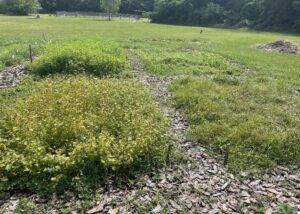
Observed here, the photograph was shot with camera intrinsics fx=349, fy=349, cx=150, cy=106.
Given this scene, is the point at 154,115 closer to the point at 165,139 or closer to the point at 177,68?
the point at 165,139

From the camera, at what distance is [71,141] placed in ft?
25.5

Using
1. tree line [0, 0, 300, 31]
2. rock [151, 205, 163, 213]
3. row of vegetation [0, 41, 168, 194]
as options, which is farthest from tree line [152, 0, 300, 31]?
rock [151, 205, 163, 213]

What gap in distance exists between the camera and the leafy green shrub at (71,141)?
22.7 ft

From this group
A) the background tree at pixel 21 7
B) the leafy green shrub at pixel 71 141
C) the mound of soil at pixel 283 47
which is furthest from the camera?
the background tree at pixel 21 7

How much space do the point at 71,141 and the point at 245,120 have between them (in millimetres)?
5607

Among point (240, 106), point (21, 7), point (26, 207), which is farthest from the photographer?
point (21, 7)

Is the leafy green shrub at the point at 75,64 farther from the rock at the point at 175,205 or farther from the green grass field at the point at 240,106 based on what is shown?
the rock at the point at 175,205

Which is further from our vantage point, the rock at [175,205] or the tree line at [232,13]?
the tree line at [232,13]

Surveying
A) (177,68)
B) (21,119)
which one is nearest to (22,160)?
(21,119)

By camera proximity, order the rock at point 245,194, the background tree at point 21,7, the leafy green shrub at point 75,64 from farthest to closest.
Result: the background tree at point 21,7
the leafy green shrub at point 75,64
the rock at point 245,194

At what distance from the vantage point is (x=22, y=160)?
275 inches

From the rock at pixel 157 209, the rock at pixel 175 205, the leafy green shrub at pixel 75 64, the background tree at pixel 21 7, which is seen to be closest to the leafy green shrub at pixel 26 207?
Result: the rock at pixel 157 209

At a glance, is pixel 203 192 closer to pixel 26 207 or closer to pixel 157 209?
pixel 157 209

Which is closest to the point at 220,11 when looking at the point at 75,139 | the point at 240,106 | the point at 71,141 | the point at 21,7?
the point at 21,7
